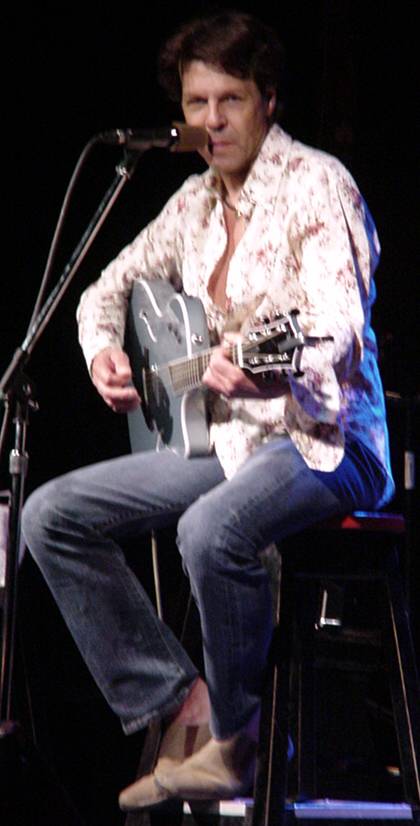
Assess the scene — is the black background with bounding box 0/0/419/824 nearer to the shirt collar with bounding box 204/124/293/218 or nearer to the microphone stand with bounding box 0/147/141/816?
the microphone stand with bounding box 0/147/141/816

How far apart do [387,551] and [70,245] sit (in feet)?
7.16

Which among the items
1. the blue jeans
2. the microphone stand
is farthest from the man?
the microphone stand

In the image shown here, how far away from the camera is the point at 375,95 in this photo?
4.03 m

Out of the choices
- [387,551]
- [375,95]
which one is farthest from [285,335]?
[375,95]

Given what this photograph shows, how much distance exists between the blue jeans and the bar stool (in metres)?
0.04

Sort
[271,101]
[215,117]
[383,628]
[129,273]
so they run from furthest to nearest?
[129,273] → [271,101] → [215,117] → [383,628]

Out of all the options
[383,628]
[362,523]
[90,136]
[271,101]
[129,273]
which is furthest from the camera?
[90,136]

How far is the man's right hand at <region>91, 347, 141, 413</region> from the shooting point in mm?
2570

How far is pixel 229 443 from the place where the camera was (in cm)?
238

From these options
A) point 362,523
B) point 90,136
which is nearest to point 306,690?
point 362,523

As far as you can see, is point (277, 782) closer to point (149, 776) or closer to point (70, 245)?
point (149, 776)

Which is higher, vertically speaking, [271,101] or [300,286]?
[271,101]

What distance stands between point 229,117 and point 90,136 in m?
1.41

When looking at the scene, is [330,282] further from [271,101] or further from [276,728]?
[276,728]
